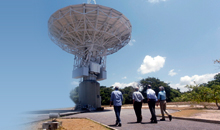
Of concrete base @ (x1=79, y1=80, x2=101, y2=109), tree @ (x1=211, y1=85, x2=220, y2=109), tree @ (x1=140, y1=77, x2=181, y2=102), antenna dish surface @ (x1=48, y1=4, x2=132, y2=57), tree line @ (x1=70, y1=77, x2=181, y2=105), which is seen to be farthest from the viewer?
tree @ (x1=140, y1=77, x2=181, y2=102)

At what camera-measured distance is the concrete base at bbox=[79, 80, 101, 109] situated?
64.9ft

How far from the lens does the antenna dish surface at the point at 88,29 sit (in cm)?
1698

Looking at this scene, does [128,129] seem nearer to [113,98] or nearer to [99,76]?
[113,98]

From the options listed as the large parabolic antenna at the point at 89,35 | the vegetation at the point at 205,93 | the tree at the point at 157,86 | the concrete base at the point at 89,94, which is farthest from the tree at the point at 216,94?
the tree at the point at 157,86

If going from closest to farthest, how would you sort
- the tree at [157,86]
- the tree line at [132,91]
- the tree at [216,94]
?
1. the tree at [216,94]
2. the tree line at [132,91]
3. the tree at [157,86]

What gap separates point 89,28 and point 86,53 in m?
3.47

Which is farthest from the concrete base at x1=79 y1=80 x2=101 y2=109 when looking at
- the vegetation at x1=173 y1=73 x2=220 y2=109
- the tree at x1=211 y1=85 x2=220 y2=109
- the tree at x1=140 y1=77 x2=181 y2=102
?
the tree at x1=140 y1=77 x2=181 y2=102

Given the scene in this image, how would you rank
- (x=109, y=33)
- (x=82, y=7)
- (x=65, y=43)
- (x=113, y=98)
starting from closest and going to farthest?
(x=113, y=98) → (x=82, y=7) → (x=109, y=33) → (x=65, y=43)

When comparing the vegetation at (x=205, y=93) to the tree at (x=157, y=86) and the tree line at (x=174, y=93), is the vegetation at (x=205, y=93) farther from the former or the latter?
the tree at (x=157, y=86)

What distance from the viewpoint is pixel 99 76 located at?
2214 cm

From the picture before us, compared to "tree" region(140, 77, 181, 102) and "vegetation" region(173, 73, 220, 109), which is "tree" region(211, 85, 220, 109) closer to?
"vegetation" region(173, 73, 220, 109)

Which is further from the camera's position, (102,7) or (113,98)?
(102,7)

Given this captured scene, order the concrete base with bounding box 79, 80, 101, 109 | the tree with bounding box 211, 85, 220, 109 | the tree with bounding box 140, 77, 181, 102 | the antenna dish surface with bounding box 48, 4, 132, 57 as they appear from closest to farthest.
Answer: the tree with bounding box 211, 85, 220, 109 < the antenna dish surface with bounding box 48, 4, 132, 57 < the concrete base with bounding box 79, 80, 101, 109 < the tree with bounding box 140, 77, 181, 102

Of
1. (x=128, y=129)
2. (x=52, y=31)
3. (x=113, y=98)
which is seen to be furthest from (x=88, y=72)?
(x=128, y=129)
